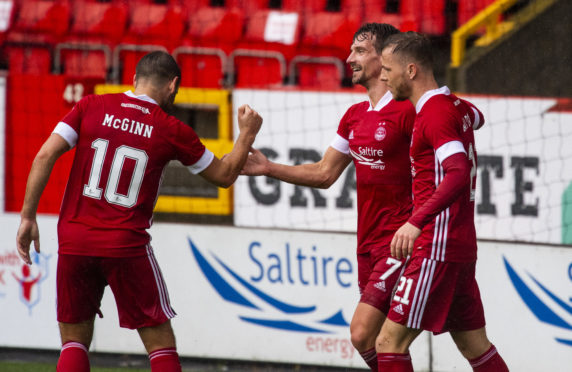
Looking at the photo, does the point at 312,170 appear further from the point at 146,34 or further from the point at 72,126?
the point at 146,34

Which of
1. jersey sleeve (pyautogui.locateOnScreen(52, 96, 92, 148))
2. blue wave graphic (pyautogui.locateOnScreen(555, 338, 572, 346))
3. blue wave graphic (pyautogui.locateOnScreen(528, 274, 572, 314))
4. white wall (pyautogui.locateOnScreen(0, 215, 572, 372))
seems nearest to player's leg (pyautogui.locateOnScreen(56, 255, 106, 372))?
jersey sleeve (pyautogui.locateOnScreen(52, 96, 92, 148))

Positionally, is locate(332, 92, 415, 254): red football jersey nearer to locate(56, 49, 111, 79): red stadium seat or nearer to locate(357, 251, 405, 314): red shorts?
locate(357, 251, 405, 314): red shorts

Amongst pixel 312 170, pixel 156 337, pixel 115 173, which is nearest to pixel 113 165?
pixel 115 173

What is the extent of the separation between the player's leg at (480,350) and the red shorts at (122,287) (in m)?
1.44

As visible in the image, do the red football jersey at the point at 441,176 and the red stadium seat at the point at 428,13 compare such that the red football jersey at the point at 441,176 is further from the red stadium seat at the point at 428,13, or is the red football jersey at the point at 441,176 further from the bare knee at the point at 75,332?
the red stadium seat at the point at 428,13

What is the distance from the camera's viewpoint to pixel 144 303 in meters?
4.02

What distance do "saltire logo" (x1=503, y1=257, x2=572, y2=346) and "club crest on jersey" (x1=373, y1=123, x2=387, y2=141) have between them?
1.89m

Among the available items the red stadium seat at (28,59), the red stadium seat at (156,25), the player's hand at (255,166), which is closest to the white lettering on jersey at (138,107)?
the player's hand at (255,166)

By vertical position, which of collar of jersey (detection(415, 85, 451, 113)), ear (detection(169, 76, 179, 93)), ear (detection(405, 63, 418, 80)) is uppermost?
ear (detection(405, 63, 418, 80))

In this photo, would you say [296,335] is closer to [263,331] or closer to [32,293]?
[263,331]

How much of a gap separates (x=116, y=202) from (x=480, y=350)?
74.7 inches

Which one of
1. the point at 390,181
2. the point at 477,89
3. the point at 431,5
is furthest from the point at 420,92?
the point at 431,5

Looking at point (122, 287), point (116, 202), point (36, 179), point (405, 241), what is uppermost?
point (36, 179)

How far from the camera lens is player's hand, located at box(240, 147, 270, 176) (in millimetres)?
4633
